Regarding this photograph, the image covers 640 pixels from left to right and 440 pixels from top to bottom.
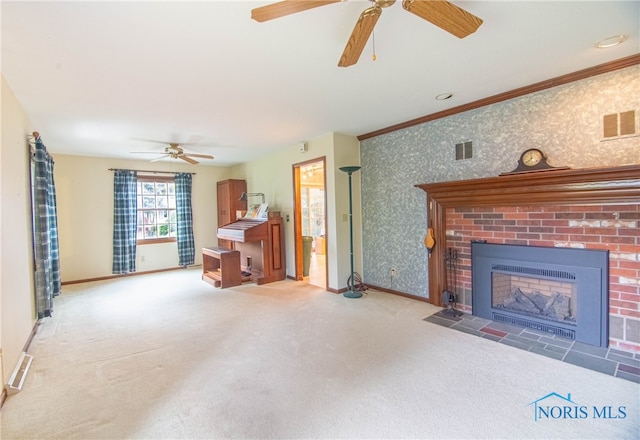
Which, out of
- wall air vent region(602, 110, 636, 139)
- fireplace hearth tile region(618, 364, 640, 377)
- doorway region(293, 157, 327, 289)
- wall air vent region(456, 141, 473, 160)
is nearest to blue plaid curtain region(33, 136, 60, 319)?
doorway region(293, 157, 327, 289)

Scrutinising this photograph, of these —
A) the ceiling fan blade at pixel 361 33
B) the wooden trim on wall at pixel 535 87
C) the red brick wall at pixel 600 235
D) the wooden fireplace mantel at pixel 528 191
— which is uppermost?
the wooden trim on wall at pixel 535 87

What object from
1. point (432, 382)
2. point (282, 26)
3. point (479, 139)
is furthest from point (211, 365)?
point (479, 139)

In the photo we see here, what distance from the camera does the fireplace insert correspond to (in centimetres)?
255

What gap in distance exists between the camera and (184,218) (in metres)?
6.55

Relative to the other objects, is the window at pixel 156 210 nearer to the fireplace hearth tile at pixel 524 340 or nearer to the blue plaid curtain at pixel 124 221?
the blue plaid curtain at pixel 124 221

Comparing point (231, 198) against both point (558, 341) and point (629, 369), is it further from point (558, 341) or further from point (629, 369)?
point (629, 369)

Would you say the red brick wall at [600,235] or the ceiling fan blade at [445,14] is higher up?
the ceiling fan blade at [445,14]

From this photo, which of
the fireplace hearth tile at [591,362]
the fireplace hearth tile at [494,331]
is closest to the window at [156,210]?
the fireplace hearth tile at [494,331]

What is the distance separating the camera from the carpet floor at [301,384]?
1.70m

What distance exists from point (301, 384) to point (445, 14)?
237cm

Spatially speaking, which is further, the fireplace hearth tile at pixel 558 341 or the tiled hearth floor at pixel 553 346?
the fireplace hearth tile at pixel 558 341

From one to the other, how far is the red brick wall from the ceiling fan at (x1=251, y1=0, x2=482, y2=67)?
201 centimetres

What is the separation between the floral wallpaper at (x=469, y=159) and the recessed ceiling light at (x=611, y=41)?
0.40 meters

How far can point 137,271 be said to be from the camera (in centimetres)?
614
